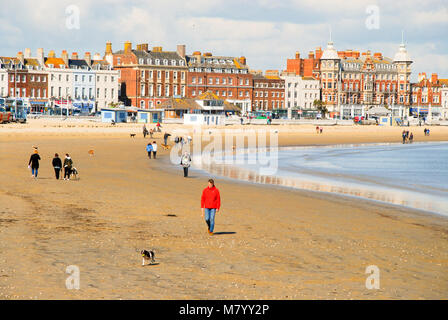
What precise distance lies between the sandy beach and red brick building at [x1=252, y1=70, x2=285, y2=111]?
359 feet

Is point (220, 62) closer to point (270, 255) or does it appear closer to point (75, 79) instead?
point (75, 79)

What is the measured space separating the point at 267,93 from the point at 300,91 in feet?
30.9

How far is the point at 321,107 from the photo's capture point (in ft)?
465

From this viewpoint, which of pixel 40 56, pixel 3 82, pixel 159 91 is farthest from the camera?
pixel 159 91

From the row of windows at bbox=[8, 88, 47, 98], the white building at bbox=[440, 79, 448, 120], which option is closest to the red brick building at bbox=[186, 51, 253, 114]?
the row of windows at bbox=[8, 88, 47, 98]

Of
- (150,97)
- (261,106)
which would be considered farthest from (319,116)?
(150,97)

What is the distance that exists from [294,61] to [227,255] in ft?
456

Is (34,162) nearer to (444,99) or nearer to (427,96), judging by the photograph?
(427,96)

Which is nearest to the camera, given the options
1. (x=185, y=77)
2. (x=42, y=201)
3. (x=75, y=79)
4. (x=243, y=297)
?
(x=243, y=297)

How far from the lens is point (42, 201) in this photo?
23047 millimetres

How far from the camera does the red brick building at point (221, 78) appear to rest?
13050cm

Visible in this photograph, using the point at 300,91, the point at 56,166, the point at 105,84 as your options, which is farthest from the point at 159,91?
the point at 56,166
